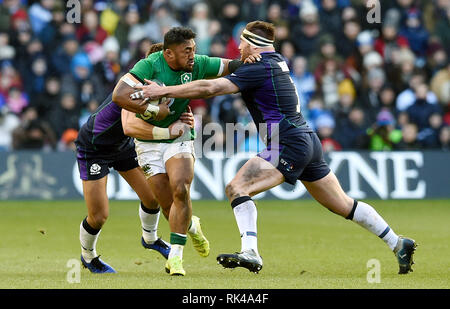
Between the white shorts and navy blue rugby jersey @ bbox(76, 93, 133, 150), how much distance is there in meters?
0.45

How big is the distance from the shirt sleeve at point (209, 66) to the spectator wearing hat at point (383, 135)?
1021cm

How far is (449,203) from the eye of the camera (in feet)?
63.5

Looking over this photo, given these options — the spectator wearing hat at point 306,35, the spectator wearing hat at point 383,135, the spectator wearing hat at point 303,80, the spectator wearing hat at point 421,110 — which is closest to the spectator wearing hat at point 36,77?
the spectator wearing hat at point 303,80

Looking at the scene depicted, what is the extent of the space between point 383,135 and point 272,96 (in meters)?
10.9

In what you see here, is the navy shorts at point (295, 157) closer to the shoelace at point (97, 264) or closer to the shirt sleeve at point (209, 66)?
the shirt sleeve at point (209, 66)

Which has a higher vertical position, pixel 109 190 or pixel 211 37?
pixel 211 37

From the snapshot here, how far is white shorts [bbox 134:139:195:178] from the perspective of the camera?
10383 mm

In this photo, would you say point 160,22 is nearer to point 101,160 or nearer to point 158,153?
point 101,160

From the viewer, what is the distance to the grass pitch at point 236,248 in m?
9.52

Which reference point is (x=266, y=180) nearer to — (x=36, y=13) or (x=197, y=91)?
(x=197, y=91)

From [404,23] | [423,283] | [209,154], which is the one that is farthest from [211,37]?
[423,283]

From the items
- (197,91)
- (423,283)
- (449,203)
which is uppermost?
(197,91)

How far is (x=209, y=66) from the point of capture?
1073cm
